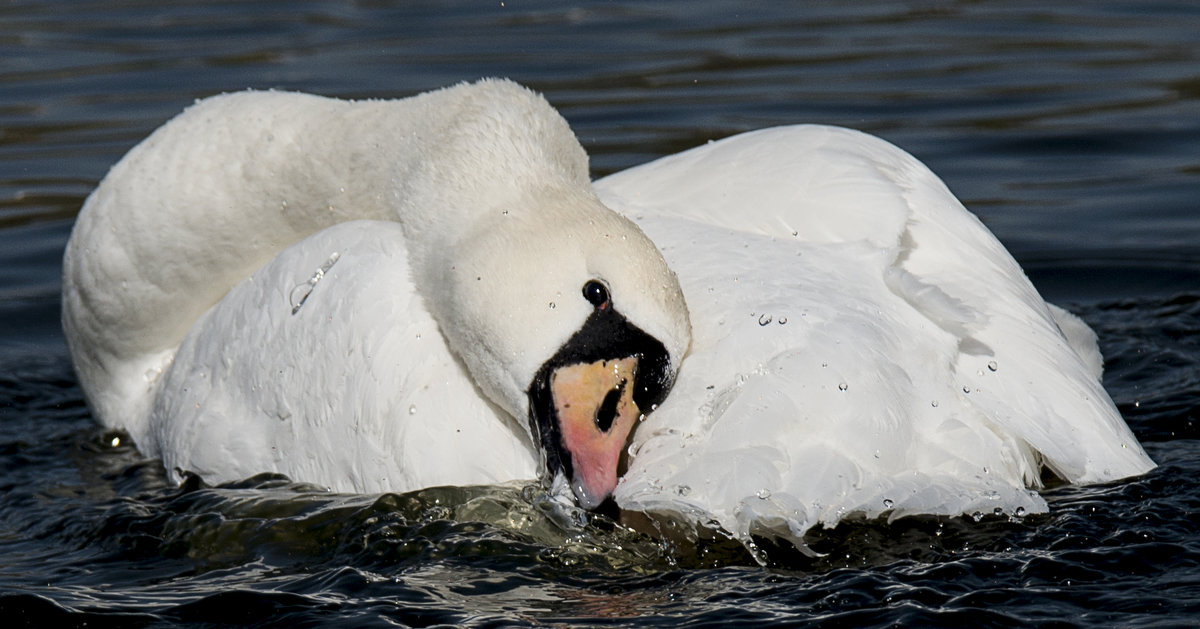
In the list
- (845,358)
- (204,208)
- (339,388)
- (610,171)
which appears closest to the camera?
(845,358)

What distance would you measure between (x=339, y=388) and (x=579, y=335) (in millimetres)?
767

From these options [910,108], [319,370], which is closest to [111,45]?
[910,108]

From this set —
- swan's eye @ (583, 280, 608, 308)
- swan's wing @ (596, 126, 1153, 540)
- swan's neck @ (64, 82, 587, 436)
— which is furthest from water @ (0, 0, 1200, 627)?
swan's eye @ (583, 280, 608, 308)

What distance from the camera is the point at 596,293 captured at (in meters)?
4.38

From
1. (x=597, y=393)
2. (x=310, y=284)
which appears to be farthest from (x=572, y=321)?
(x=310, y=284)

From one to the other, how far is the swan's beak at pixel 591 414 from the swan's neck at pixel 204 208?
1374 millimetres

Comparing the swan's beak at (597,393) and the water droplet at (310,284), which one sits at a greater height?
the water droplet at (310,284)

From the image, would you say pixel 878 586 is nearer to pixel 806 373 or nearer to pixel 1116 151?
pixel 806 373

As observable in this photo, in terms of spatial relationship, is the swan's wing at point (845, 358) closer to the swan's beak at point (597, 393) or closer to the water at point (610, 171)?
the swan's beak at point (597, 393)

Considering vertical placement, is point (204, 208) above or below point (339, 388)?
above

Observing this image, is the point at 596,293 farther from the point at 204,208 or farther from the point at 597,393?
the point at 204,208

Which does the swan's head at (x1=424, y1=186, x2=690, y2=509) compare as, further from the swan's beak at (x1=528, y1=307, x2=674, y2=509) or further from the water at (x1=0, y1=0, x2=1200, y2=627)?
the water at (x1=0, y1=0, x2=1200, y2=627)

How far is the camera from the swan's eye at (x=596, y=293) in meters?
4.37

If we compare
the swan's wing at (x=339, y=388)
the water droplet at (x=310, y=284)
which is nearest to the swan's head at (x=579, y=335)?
the swan's wing at (x=339, y=388)
